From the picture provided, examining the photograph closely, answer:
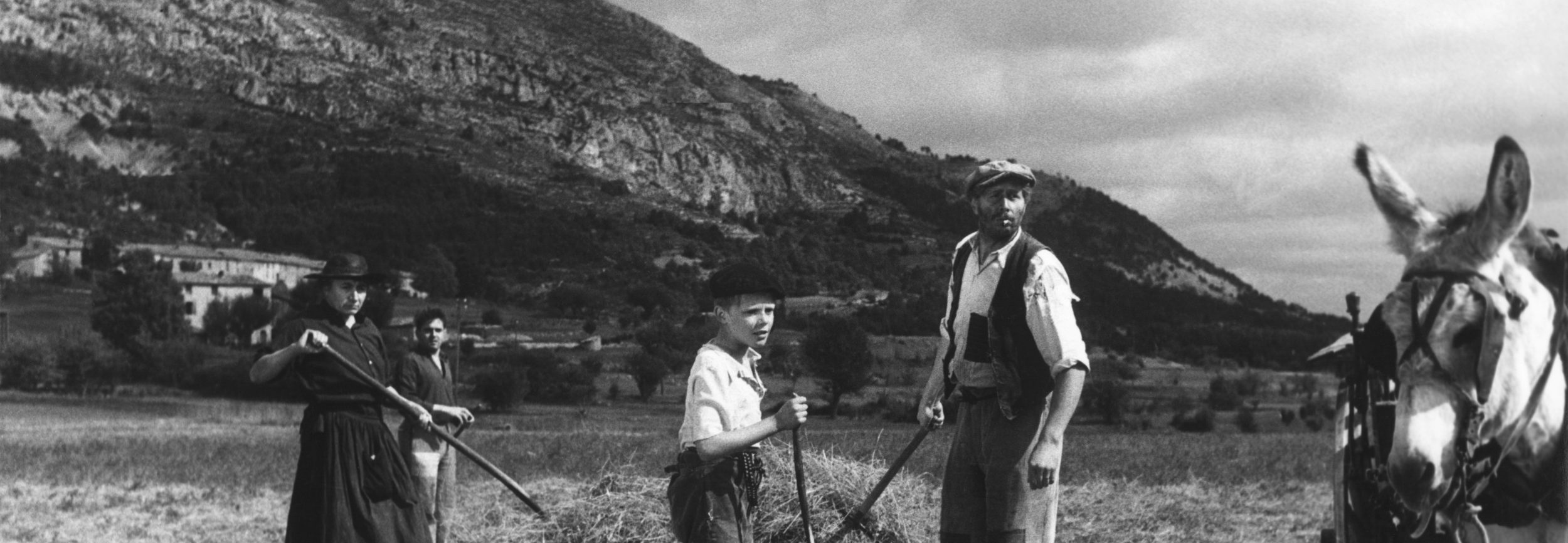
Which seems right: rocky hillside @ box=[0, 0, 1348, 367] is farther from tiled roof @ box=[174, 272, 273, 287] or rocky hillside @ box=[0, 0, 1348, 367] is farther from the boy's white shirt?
the boy's white shirt

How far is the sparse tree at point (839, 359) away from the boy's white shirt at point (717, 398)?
54.6 metres

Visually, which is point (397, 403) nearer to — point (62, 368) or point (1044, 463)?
point (1044, 463)

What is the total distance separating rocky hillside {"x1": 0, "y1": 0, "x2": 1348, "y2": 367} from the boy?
108268 millimetres

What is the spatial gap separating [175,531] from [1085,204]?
159117 millimetres

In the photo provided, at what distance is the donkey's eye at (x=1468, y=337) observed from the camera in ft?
8.38

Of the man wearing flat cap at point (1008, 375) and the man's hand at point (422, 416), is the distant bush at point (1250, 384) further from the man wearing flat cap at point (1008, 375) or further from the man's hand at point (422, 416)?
the man wearing flat cap at point (1008, 375)

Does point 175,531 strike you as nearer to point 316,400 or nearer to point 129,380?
point 316,400

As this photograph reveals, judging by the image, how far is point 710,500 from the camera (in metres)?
3.76

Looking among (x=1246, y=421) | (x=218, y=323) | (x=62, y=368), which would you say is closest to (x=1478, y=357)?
(x=1246, y=421)

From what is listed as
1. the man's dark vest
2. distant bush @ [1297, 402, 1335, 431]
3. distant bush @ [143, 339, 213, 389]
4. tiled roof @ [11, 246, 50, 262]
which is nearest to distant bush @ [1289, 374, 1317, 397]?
distant bush @ [1297, 402, 1335, 431]

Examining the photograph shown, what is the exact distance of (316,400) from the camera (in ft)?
17.9

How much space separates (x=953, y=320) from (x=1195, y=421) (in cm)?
5785

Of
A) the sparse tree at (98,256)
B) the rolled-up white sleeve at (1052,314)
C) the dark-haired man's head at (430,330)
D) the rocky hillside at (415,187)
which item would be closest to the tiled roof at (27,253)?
the sparse tree at (98,256)

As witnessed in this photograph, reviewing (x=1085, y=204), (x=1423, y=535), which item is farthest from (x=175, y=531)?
(x=1085, y=204)
